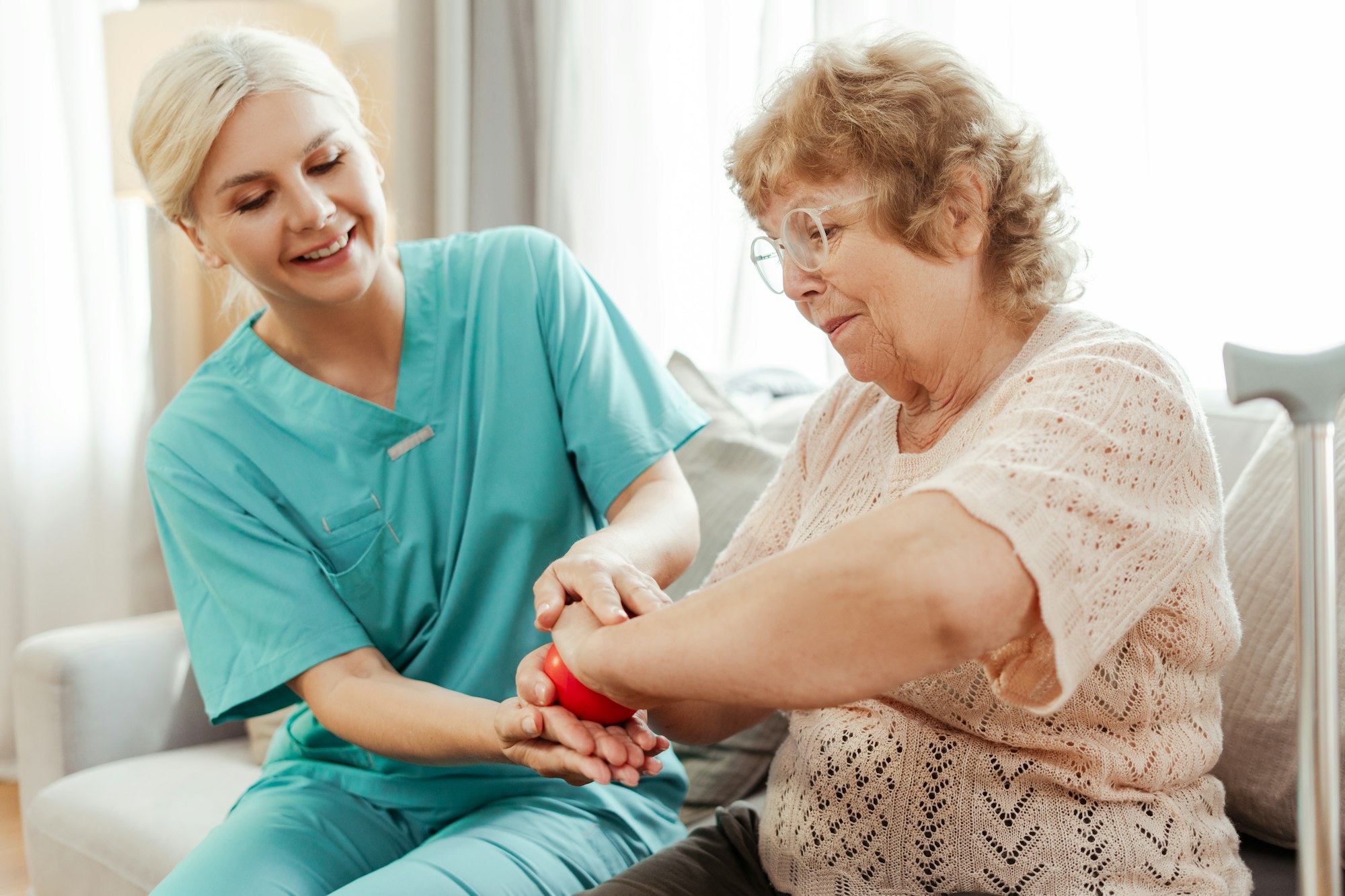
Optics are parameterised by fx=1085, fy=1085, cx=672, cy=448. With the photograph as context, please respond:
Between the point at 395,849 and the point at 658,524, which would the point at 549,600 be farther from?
the point at 395,849

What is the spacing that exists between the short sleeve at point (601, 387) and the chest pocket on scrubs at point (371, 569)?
25 cm

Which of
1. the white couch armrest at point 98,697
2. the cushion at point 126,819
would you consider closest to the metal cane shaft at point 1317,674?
the cushion at point 126,819

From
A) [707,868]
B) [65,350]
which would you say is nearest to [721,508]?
[707,868]

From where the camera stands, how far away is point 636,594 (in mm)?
1014

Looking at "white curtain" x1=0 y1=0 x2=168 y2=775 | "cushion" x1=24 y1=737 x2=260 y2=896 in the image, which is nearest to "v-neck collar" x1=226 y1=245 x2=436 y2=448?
"cushion" x1=24 y1=737 x2=260 y2=896

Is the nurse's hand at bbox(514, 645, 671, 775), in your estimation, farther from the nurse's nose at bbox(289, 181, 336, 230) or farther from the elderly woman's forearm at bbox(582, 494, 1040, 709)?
the nurse's nose at bbox(289, 181, 336, 230)

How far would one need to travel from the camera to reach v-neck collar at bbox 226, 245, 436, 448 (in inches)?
54.0

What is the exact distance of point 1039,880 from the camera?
3.11 feet

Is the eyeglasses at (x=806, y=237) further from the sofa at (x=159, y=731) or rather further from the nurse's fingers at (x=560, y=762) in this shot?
the sofa at (x=159, y=731)

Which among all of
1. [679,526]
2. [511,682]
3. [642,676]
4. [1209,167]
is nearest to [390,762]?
[511,682]

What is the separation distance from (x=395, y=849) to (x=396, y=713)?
0.75ft

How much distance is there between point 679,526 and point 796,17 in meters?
1.43

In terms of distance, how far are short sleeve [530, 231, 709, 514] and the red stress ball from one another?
0.38m

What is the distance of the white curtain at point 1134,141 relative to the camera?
167 cm
